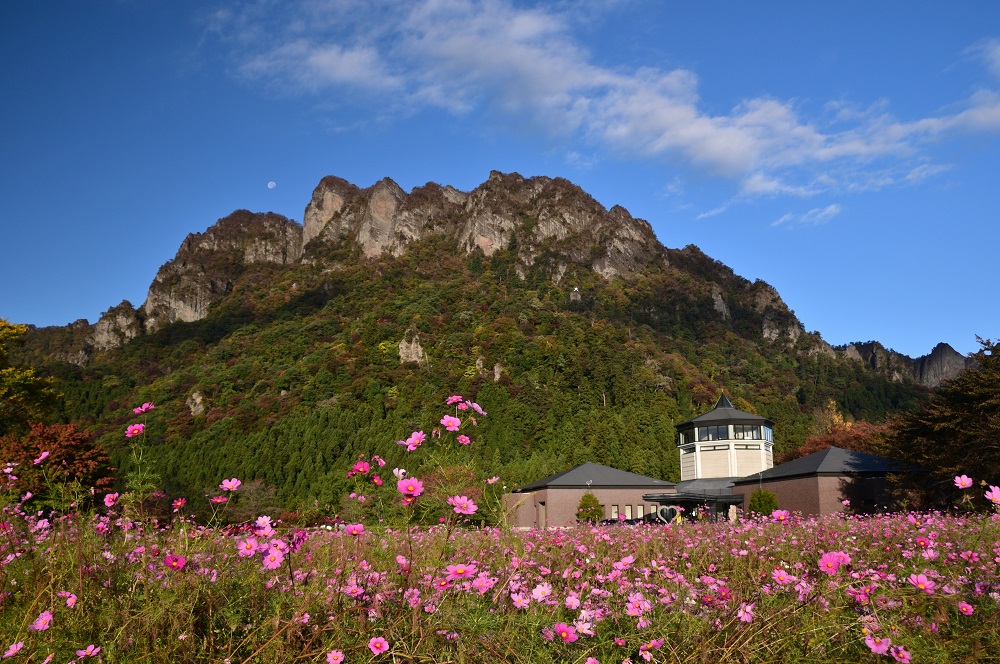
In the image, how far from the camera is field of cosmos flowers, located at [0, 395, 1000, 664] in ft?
7.81

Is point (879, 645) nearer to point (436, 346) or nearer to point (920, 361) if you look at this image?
point (436, 346)

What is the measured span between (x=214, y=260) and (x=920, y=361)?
150 metres

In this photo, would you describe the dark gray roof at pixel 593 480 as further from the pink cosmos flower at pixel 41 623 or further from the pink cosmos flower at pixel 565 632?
the pink cosmos flower at pixel 41 623

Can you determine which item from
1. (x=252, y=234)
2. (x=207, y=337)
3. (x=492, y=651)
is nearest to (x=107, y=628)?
(x=492, y=651)

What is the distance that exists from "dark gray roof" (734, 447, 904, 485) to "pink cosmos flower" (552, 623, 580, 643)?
28.5 m

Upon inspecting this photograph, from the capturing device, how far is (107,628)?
2520 mm

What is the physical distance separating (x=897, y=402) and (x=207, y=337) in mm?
103226

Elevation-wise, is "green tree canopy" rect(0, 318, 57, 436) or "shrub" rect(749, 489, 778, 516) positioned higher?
"green tree canopy" rect(0, 318, 57, 436)

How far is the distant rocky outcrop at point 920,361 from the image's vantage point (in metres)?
113

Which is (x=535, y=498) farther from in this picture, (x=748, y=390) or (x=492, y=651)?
(x=748, y=390)

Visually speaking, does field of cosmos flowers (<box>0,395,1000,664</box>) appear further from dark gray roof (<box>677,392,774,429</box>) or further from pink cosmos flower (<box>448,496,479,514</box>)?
dark gray roof (<box>677,392,774,429</box>)

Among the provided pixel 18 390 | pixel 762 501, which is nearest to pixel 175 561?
pixel 18 390

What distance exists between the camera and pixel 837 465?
2758 centimetres

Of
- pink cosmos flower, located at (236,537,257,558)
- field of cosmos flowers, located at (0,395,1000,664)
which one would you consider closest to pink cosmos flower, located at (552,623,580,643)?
field of cosmos flowers, located at (0,395,1000,664)
